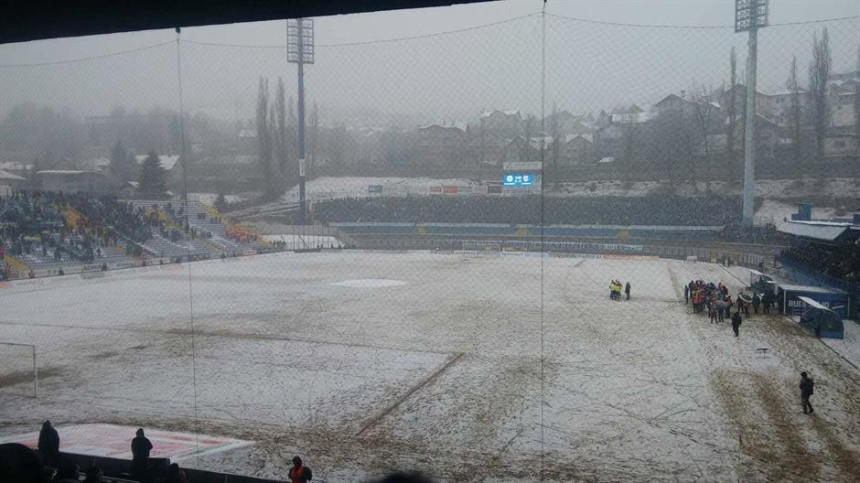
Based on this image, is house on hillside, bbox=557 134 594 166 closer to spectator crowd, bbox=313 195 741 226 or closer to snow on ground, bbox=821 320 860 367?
spectator crowd, bbox=313 195 741 226

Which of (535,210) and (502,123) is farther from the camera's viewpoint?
(535,210)

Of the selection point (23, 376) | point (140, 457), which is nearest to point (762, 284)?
point (140, 457)

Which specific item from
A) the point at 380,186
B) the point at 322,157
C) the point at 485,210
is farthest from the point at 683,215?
the point at 322,157

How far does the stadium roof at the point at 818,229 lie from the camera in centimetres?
1171

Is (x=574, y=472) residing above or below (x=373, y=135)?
below

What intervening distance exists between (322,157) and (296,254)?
4.62 m

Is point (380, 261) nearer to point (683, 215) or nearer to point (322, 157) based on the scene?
point (322, 157)

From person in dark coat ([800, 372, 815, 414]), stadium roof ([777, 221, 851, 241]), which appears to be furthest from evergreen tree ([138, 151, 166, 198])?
stadium roof ([777, 221, 851, 241])

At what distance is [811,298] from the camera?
10750mm

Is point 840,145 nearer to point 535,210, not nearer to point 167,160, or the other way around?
point 535,210

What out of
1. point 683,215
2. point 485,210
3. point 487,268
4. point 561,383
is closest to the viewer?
point 561,383

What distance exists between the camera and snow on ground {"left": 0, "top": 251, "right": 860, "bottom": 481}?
5.09m

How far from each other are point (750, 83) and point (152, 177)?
16.4 m

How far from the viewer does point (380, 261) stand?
2016 cm
